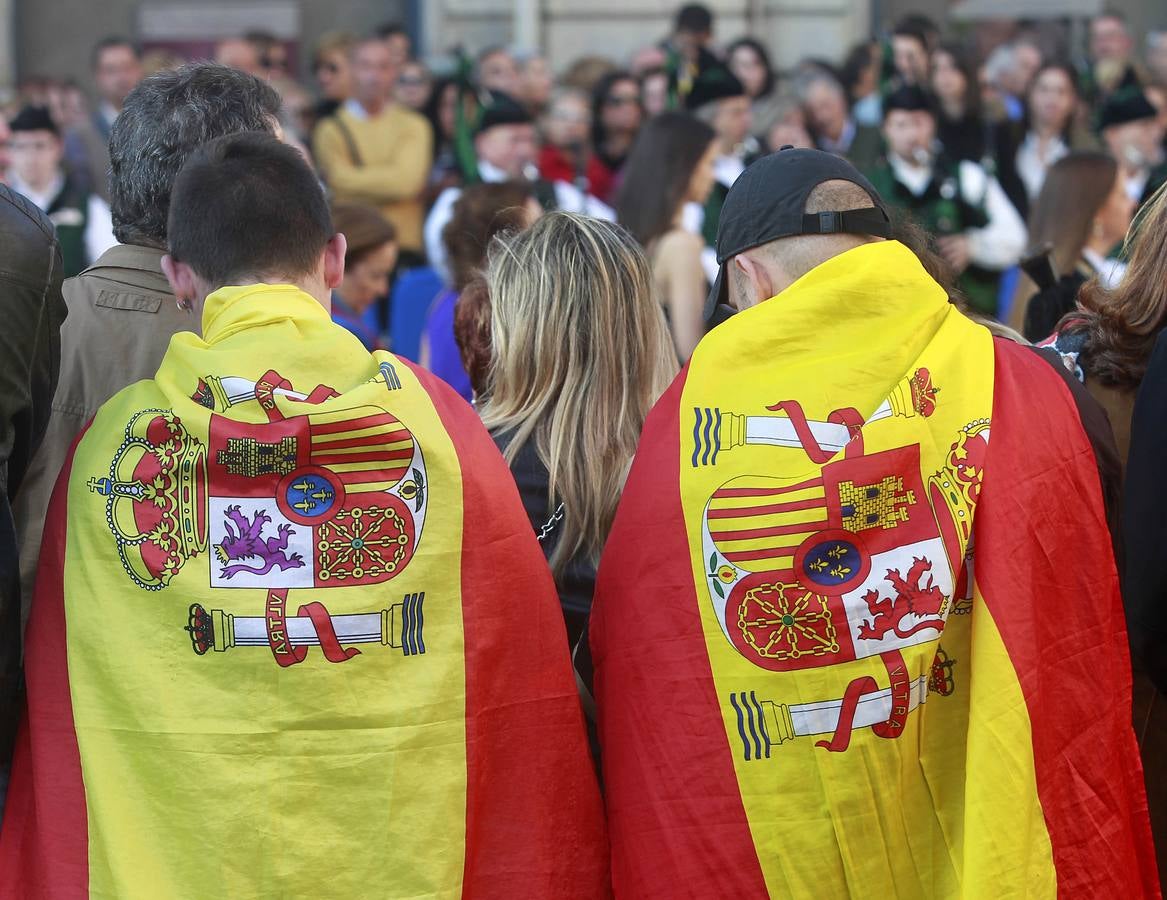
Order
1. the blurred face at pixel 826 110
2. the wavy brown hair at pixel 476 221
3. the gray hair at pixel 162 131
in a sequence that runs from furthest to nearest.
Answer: the blurred face at pixel 826 110, the wavy brown hair at pixel 476 221, the gray hair at pixel 162 131

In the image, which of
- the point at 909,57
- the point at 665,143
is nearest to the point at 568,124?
the point at 909,57

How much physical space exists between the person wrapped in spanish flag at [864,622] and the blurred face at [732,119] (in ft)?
21.2

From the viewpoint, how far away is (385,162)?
377 inches

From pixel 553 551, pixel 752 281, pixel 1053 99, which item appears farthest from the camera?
pixel 1053 99

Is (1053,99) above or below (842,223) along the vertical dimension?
above

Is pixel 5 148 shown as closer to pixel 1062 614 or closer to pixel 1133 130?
pixel 1133 130

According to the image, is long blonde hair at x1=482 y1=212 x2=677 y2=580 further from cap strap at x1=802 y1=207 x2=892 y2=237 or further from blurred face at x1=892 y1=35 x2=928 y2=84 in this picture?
blurred face at x1=892 y1=35 x2=928 y2=84

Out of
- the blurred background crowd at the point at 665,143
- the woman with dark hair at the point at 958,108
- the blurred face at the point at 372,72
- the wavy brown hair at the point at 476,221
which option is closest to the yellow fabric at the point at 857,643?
the wavy brown hair at the point at 476,221

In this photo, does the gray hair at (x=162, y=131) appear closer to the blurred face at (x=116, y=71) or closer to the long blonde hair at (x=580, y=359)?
the long blonde hair at (x=580, y=359)

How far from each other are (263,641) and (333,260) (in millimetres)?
718

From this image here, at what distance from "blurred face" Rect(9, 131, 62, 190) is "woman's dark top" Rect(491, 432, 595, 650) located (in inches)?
249

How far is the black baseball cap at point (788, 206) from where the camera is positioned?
291 cm

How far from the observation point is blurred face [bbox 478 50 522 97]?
1041 cm

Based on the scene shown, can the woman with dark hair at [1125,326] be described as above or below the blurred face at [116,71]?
below
